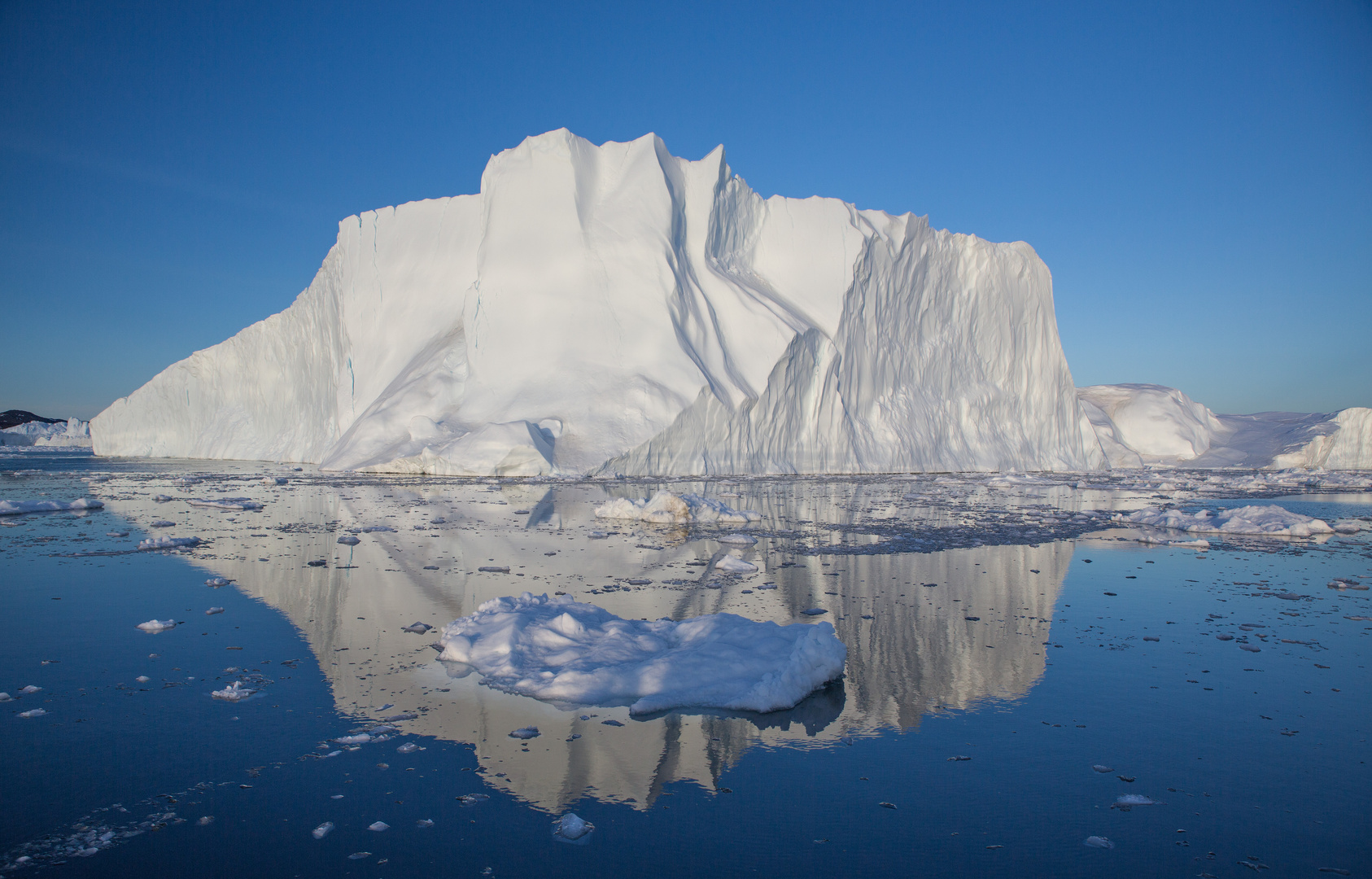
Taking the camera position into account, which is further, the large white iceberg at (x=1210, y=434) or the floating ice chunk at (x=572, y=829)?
the large white iceberg at (x=1210, y=434)

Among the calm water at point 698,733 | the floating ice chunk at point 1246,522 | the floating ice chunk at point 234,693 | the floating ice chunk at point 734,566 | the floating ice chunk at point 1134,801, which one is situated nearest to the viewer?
the calm water at point 698,733

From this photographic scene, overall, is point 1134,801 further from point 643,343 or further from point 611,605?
point 643,343

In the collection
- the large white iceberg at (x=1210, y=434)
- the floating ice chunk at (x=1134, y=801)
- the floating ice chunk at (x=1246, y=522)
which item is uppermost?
the large white iceberg at (x=1210, y=434)

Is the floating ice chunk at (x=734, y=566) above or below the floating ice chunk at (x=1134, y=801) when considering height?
above

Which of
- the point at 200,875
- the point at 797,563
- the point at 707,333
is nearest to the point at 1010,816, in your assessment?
the point at 200,875

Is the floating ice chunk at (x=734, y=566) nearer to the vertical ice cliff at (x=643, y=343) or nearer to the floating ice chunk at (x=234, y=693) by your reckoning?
the floating ice chunk at (x=234, y=693)

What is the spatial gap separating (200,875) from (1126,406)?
1528 inches

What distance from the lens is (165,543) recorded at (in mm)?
6805

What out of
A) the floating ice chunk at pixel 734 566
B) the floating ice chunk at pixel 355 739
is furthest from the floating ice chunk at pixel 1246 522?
the floating ice chunk at pixel 355 739

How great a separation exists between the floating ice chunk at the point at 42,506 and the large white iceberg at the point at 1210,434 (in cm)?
3063

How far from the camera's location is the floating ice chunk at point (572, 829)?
219 centimetres

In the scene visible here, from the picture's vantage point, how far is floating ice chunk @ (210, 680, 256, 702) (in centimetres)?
318

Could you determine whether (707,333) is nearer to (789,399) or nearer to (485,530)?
(789,399)

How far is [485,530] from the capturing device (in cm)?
795
